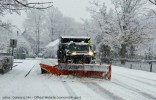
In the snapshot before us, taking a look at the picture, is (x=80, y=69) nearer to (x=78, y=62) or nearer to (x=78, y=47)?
(x=78, y=62)

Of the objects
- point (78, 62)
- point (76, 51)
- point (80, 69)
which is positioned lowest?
point (80, 69)

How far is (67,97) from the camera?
10.4 m

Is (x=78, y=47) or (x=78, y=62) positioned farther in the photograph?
(x=78, y=47)

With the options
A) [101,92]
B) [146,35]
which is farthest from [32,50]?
[101,92]

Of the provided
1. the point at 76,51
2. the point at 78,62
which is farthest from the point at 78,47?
the point at 78,62

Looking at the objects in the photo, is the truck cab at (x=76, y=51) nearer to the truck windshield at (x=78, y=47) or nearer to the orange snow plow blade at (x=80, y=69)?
the truck windshield at (x=78, y=47)

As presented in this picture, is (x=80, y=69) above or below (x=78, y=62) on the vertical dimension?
below

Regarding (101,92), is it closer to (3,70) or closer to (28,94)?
(28,94)

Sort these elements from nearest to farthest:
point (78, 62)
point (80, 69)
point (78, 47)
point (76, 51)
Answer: point (80, 69)
point (78, 62)
point (76, 51)
point (78, 47)

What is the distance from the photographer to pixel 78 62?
63.0ft

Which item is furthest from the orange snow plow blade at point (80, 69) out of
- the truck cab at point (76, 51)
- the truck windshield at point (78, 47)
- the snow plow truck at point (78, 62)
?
the truck windshield at point (78, 47)

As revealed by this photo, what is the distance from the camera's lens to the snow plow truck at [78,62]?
16938mm

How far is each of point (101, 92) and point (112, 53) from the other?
42278mm

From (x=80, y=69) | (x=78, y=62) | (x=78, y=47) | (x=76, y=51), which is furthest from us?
(x=78, y=47)
